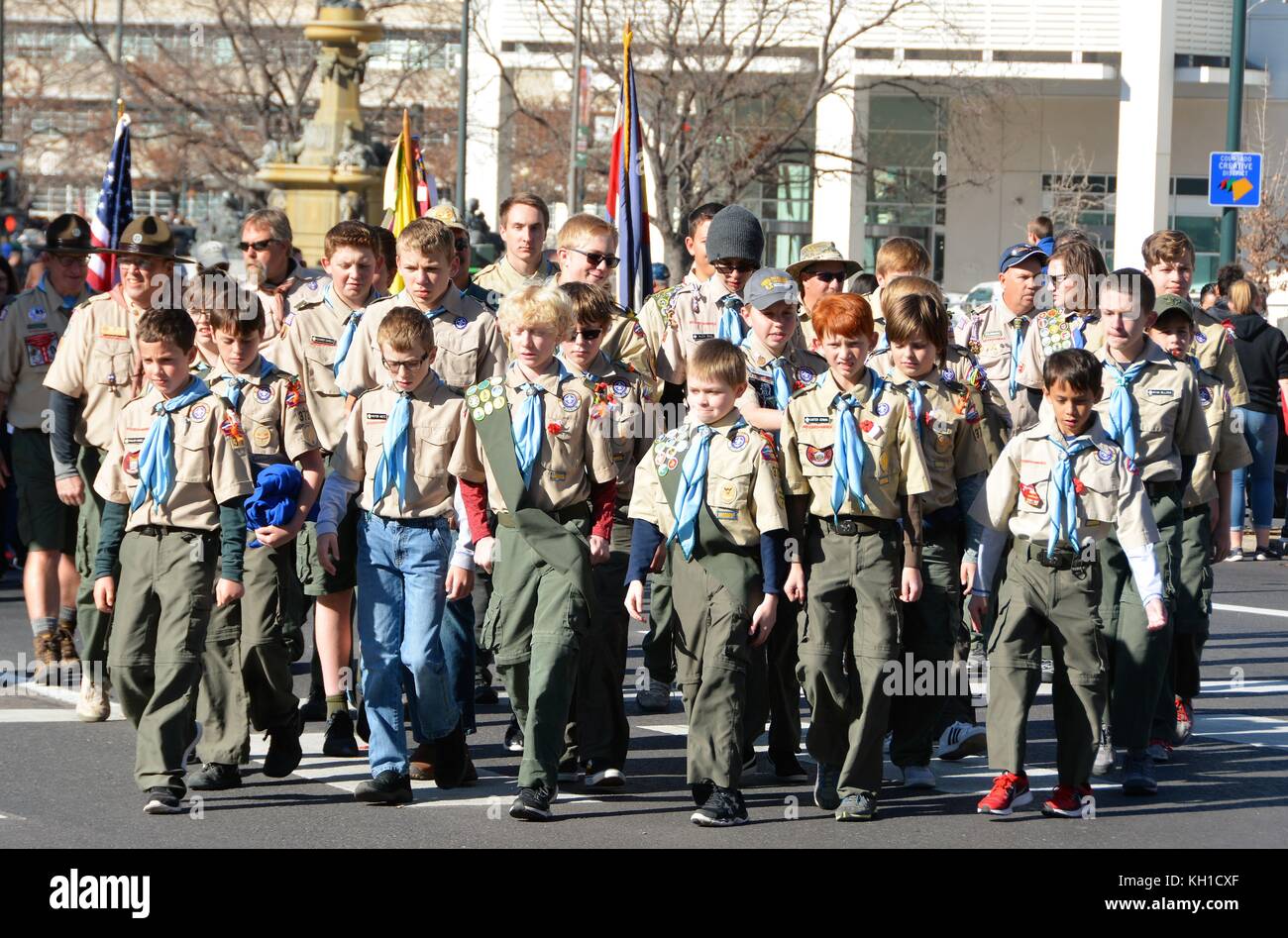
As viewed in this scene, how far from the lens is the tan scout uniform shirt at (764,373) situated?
8.07m

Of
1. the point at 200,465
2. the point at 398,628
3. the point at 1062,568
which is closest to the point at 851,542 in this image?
the point at 1062,568

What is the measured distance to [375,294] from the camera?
9508mm

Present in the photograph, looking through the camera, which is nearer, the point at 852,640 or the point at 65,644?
the point at 852,640

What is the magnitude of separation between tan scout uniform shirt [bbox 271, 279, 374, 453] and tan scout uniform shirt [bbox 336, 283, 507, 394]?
356mm

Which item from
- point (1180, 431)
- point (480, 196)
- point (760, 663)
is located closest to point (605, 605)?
point (760, 663)

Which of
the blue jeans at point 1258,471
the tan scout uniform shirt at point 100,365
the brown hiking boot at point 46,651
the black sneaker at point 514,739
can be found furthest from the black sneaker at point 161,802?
the blue jeans at point 1258,471

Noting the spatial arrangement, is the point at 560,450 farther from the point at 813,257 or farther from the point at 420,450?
the point at 813,257

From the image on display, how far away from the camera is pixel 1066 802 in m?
7.40

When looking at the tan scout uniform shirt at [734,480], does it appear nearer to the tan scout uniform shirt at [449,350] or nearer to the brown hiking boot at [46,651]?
the tan scout uniform shirt at [449,350]

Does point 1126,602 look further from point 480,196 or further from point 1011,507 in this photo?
point 480,196

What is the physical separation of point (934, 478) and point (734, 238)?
1.61 metres

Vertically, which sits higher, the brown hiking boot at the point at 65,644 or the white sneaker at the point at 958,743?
the brown hiking boot at the point at 65,644

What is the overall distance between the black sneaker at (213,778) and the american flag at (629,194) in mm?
4549

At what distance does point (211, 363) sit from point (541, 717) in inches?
87.3
